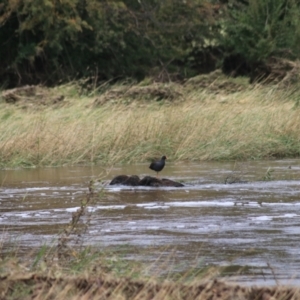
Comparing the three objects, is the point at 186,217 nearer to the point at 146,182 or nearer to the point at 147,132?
the point at 146,182

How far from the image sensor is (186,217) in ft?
34.5

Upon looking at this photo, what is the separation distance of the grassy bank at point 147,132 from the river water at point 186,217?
1.27m

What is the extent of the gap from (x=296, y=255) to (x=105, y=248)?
1.53 m

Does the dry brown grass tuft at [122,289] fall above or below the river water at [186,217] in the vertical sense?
above

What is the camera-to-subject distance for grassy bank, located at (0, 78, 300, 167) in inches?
694

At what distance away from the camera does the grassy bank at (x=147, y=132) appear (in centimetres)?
1762

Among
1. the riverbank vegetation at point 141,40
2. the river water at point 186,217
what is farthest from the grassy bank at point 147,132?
the riverbank vegetation at point 141,40

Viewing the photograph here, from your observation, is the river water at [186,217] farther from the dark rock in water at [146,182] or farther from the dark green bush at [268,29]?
the dark green bush at [268,29]

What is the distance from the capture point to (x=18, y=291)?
5531 mm

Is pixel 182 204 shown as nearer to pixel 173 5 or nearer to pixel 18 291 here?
pixel 18 291

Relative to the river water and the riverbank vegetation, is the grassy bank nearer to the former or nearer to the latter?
A: the river water

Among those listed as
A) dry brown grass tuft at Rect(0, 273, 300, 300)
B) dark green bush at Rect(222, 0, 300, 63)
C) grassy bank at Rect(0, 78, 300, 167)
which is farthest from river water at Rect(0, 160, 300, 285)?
dark green bush at Rect(222, 0, 300, 63)

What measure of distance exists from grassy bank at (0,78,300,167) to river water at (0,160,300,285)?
1269 millimetres

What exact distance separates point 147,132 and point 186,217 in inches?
310
